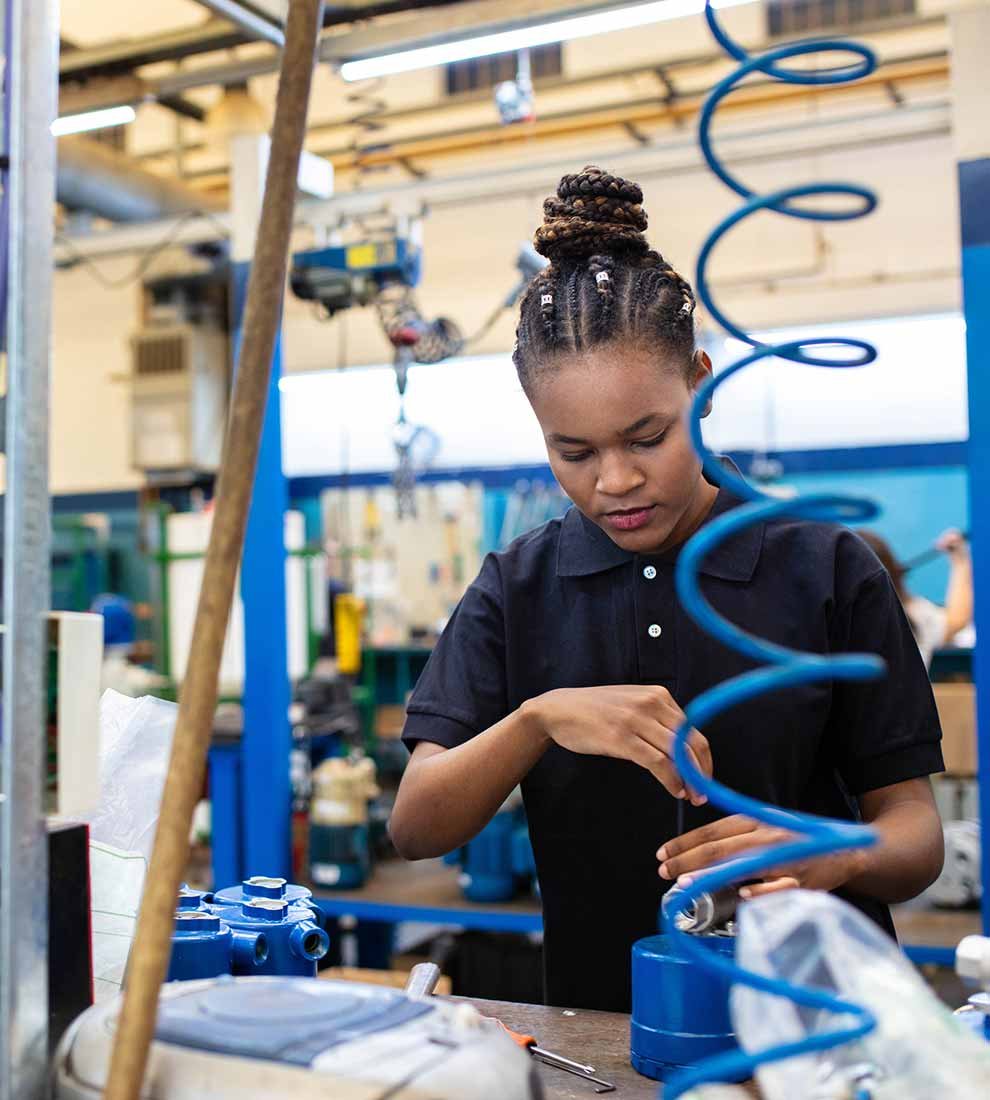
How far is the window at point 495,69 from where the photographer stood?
18.2 ft

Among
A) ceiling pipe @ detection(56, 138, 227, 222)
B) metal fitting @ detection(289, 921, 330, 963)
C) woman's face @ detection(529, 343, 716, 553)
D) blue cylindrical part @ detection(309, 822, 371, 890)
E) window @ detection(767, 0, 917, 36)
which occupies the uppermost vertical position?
window @ detection(767, 0, 917, 36)

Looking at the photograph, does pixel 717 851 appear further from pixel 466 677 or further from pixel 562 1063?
pixel 466 677

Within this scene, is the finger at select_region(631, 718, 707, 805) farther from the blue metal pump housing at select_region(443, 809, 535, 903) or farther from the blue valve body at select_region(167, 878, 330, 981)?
the blue metal pump housing at select_region(443, 809, 535, 903)

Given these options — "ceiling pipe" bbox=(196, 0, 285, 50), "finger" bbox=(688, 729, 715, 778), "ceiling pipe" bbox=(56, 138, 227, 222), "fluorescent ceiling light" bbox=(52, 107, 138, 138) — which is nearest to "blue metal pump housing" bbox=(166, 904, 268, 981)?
"finger" bbox=(688, 729, 715, 778)

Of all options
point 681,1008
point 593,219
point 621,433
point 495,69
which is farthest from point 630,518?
point 495,69

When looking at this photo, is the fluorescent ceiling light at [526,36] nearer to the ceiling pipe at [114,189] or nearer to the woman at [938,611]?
the woman at [938,611]

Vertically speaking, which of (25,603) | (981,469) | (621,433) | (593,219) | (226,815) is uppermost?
(593,219)

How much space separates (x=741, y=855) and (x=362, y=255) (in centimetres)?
262

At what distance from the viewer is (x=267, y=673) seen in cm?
311

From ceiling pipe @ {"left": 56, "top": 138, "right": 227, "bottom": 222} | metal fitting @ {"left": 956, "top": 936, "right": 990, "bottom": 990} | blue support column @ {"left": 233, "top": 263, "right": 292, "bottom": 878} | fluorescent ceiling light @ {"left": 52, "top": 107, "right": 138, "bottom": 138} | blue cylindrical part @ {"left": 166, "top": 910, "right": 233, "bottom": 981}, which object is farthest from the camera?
ceiling pipe @ {"left": 56, "top": 138, "right": 227, "bottom": 222}

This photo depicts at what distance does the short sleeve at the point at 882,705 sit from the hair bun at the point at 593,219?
417 mm

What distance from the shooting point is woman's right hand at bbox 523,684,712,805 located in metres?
0.95

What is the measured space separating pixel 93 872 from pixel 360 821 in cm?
252

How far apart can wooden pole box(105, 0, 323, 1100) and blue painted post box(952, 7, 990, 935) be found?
2173 millimetres
